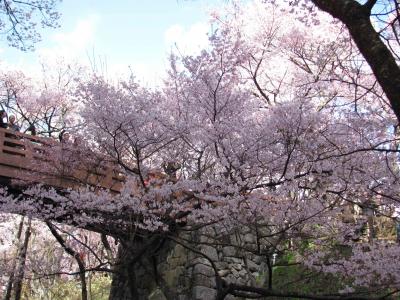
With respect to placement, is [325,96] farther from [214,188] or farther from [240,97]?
[214,188]

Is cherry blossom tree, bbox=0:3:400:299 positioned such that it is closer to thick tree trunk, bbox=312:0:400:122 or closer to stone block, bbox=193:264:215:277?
stone block, bbox=193:264:215:277

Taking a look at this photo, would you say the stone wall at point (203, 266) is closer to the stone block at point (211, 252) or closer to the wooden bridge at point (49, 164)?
the stone block at point (211, 252)

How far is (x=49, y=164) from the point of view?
7977 millimetres

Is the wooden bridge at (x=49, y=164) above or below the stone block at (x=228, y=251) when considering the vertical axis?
above

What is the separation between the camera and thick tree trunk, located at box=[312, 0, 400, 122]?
2.45m

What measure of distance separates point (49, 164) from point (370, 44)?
6.57 m

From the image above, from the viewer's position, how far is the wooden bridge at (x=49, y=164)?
784 centimetres

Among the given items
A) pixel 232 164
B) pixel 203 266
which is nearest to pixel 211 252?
pixel 203 266

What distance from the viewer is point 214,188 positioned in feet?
19.3

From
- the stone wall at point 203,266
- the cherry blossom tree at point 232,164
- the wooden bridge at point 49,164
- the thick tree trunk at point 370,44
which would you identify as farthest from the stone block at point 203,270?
the thick tree trunk at point 370,44

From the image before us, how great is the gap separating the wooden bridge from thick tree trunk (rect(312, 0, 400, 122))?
5591 millimetres

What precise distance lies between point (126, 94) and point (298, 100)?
2.47 metres

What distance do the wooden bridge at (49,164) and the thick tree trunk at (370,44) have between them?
5591mm

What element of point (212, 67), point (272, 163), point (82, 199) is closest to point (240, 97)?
point (212, 67)
